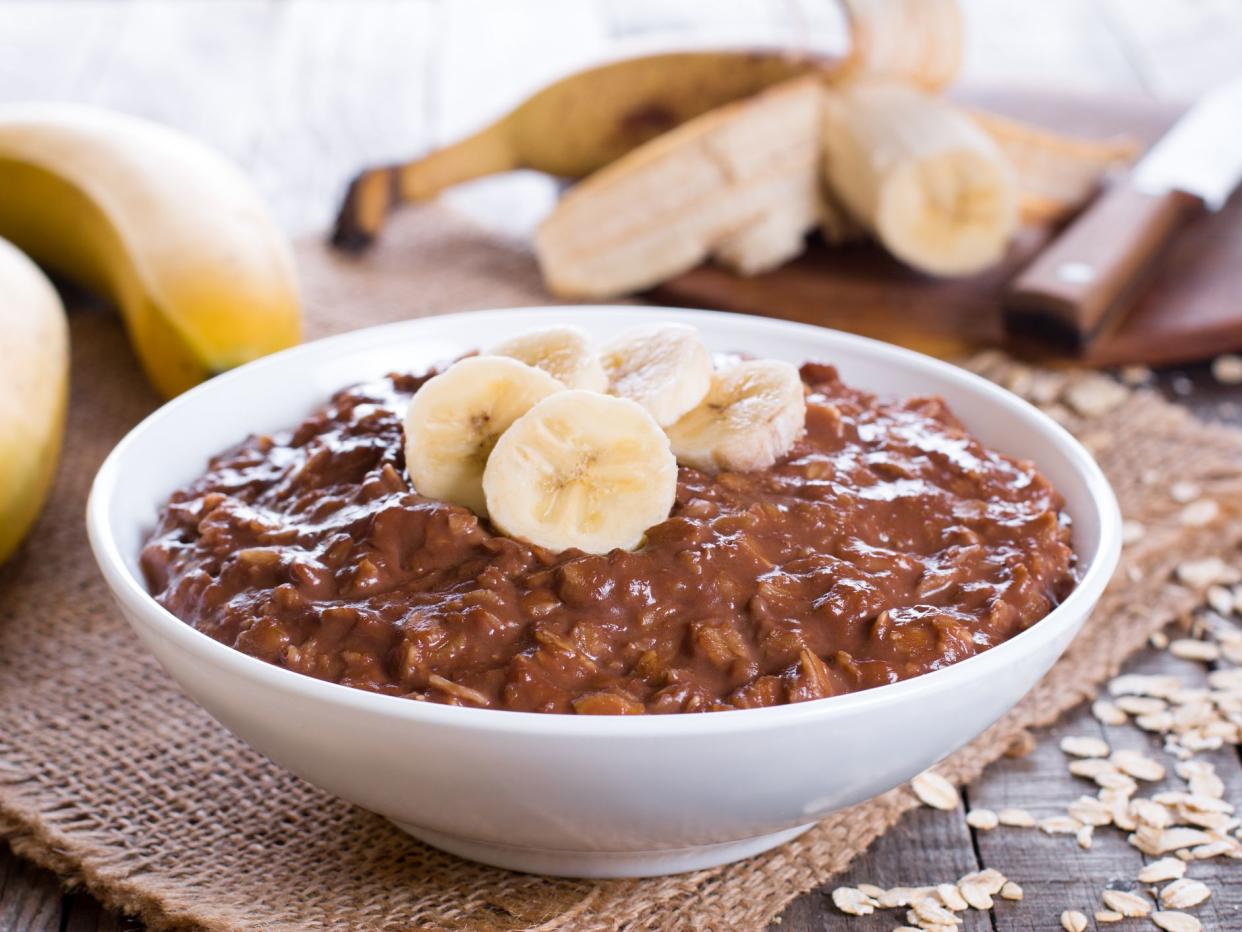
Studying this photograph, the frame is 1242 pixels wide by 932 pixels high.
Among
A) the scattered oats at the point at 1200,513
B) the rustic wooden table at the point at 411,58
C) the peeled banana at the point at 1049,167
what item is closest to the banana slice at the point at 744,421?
the scattered oats at the point at 1200,513

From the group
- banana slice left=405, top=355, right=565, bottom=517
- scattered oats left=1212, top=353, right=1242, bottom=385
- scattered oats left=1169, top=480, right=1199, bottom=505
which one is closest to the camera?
banana slice left=405, top=355, right=565, bottom=517

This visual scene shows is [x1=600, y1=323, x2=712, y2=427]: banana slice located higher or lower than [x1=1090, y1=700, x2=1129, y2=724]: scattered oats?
higher

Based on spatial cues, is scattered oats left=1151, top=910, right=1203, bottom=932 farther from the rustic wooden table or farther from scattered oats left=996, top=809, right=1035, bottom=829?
the rustic wooden table

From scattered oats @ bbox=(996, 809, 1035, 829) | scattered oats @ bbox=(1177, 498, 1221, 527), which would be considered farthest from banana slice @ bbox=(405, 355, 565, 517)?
scattered oats @ bbox=(1177, 498, 1221, 527)

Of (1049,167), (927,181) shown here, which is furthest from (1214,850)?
(1049,167)

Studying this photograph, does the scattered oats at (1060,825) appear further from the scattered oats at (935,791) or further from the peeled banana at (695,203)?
the peeled banana at (695,203)
